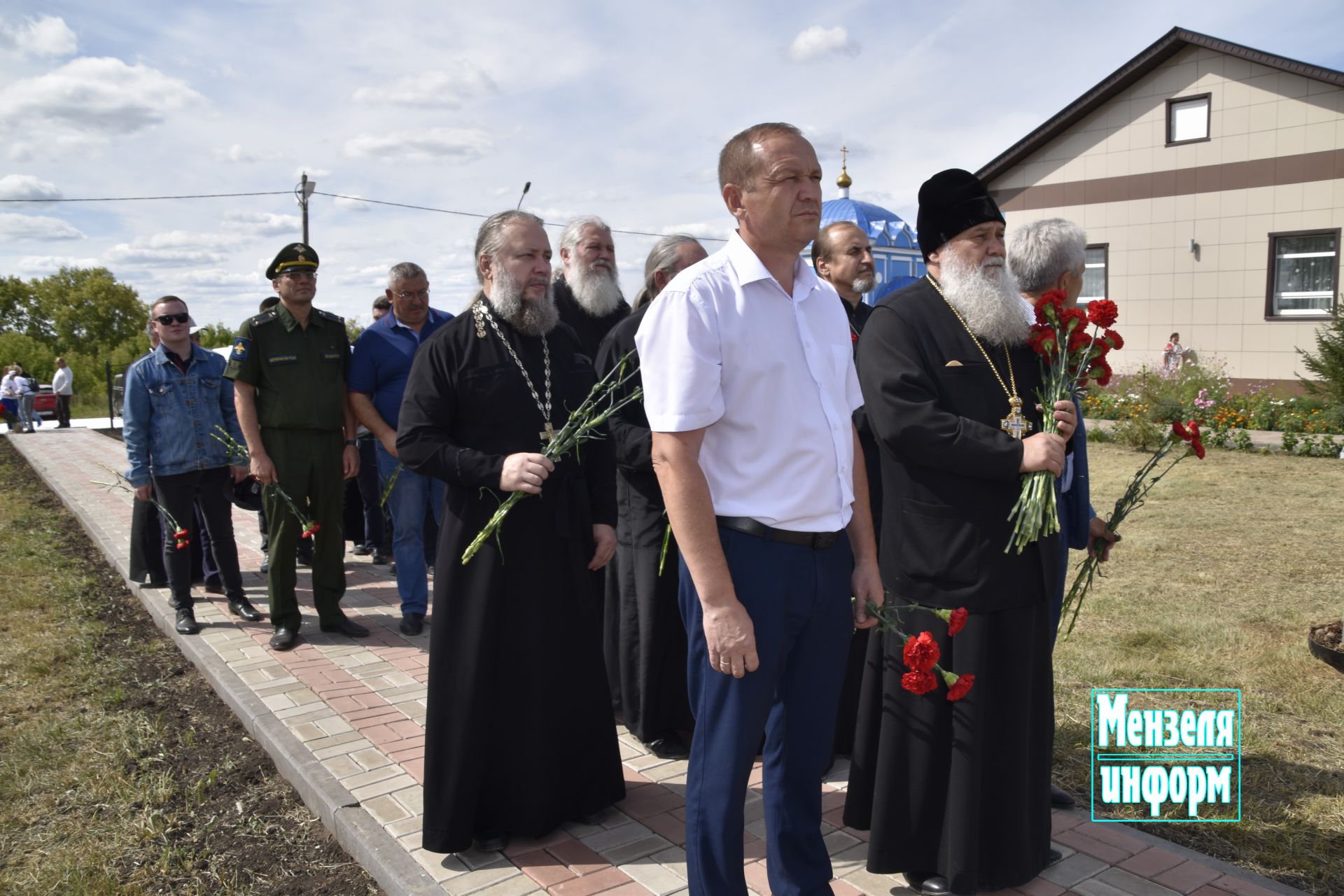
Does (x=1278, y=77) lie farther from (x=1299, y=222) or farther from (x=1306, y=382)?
(x=1306, y=382)

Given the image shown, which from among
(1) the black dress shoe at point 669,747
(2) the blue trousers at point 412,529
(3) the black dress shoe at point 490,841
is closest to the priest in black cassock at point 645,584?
(1) the black dress shoe at point 669,747

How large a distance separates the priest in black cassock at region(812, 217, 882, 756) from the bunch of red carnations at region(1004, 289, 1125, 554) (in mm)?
1072

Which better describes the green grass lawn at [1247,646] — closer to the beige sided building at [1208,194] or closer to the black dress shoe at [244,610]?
the black dress shoe at [244,610]

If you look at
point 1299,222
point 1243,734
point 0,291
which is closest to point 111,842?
point 1243,734

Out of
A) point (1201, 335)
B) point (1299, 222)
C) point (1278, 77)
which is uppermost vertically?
point (1278, 77)

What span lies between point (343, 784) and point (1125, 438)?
47.8ft

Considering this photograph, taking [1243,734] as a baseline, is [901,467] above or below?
above

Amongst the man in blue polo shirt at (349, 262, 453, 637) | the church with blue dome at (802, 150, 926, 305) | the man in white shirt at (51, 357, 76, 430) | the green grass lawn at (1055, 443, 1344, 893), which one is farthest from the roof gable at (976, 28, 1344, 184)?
the man in white shirt at (51, 357, 76, 430)

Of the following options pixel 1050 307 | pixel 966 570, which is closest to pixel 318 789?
pixel 966 570

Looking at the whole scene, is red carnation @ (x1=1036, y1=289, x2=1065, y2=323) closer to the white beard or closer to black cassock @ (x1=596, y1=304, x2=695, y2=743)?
black cassock @ (x1=596, y1=304, x2=695, y2=743)

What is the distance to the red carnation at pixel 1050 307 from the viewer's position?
3.21 metres

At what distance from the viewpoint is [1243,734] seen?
457 cm

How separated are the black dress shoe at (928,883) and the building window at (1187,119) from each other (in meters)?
22.8

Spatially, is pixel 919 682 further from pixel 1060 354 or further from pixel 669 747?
pixel 669 747
